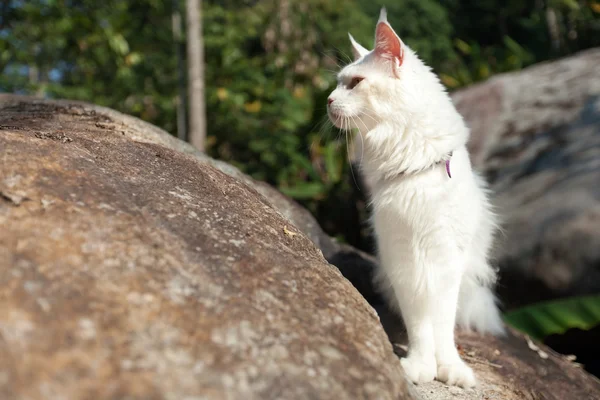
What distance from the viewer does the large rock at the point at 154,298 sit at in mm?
1047

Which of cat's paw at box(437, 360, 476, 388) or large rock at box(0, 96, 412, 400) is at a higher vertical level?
large rock at box(0, 96, 412, 400)

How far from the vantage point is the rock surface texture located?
1.05 metres

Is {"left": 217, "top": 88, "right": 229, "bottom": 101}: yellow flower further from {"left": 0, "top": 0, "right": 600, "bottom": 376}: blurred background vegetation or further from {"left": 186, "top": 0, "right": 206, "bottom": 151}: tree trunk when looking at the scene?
{"left": 186, "top": 0, "right": 206, "bottom": 151}: tree trunk

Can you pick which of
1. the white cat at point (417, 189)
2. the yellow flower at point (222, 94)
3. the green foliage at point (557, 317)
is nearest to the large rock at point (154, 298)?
the white cat at point (417, 189)

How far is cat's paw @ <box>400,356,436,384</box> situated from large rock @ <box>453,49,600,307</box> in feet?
5.15

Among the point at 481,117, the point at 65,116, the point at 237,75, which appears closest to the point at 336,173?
the point at 481,117

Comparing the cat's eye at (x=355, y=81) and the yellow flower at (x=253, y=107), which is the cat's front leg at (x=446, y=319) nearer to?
the cat's eye at (x=355, y=81)

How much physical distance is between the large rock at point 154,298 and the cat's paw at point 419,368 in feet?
1.99

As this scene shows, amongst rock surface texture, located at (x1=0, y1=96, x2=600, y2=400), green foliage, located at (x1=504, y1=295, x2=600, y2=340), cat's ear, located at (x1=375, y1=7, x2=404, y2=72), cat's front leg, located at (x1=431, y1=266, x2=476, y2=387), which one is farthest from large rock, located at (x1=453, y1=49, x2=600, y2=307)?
rock surface texture, located at (x1=0, y1=96, x2=600, y2=400)

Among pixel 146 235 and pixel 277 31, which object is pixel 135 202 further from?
pixel 277 31

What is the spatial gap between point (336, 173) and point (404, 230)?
153 inches

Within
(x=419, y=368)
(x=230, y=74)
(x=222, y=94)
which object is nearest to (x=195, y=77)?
(x=222, y=94)

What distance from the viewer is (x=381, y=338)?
148 centimetres

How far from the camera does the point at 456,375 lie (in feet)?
6.85
